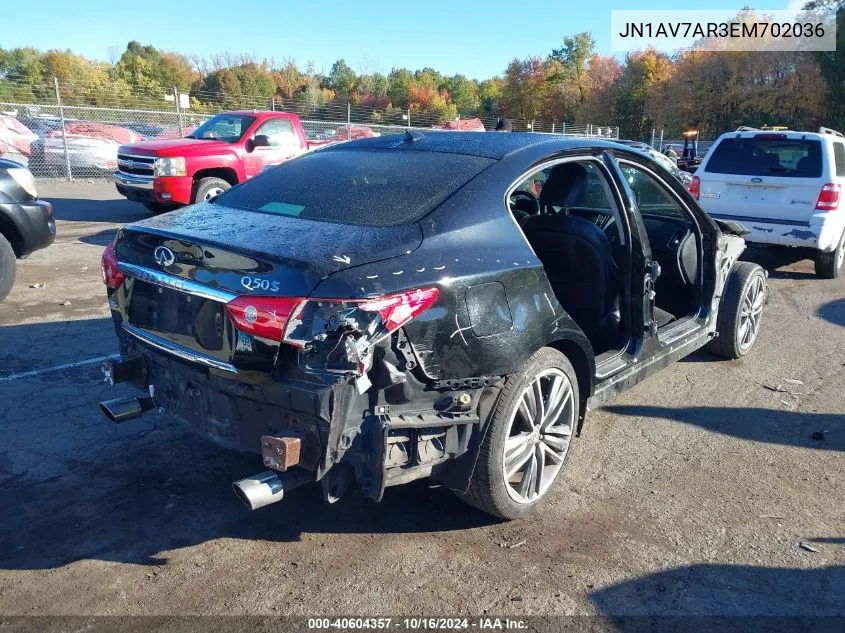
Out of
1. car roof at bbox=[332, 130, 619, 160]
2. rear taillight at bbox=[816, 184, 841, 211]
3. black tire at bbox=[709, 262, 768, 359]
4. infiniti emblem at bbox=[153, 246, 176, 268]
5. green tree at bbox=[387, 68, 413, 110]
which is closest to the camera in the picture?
infiniti emblem at bbox=[153, 246, 176, 268]

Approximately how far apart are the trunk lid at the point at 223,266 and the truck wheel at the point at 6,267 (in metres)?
4.03

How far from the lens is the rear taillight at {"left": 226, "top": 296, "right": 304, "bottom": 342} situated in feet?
8.44

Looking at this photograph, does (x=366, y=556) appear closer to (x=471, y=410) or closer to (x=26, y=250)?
(x=471, y=410)

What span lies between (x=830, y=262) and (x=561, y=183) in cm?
611

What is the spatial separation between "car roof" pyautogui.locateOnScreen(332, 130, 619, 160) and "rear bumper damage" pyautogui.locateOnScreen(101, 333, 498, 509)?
51.7 inches

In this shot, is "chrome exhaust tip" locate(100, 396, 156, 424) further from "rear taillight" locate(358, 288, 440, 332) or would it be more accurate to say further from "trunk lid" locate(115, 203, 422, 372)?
"rear taillight" locate(358, 288, 440, 332)

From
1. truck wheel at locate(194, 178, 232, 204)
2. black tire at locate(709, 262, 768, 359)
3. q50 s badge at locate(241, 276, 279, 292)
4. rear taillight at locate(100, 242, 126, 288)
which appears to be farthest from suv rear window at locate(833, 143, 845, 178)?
truck wheel at locate(194, 178, 232, 204)

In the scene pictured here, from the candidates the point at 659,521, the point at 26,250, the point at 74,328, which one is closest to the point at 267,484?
the point at 659,521

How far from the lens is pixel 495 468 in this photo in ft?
10.1

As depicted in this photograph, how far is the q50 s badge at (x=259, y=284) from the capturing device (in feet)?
8.55

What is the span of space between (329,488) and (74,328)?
4.24m

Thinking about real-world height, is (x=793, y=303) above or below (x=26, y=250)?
below

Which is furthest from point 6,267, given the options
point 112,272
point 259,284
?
point 259,284

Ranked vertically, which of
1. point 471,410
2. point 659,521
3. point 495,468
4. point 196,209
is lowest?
point 659,521
